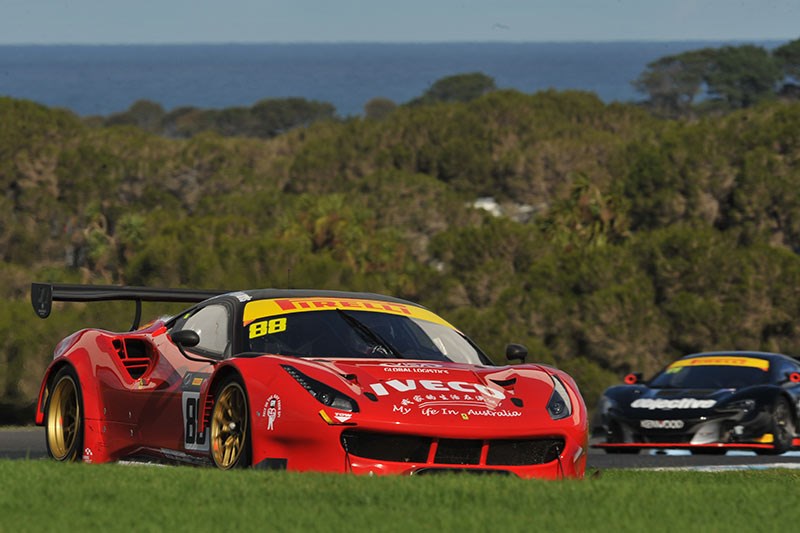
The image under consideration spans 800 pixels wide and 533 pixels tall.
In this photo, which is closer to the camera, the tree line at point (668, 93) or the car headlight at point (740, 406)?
the car headlight at point (740, 406)

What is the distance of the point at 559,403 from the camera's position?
323 inches

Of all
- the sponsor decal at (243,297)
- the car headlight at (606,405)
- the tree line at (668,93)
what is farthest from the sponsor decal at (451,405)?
the tree line at (668,93)

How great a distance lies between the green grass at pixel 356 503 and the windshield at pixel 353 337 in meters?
1.36

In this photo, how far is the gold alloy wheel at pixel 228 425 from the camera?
25.4 feet

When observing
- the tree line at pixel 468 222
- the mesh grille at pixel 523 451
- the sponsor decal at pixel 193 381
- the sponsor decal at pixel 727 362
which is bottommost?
the tree line at pixel 468 222

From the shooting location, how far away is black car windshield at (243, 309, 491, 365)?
848 cm

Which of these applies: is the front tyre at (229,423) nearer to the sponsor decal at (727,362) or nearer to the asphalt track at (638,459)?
the asphalt track at (638,459)

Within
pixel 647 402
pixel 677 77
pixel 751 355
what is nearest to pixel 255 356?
pixel 647 402

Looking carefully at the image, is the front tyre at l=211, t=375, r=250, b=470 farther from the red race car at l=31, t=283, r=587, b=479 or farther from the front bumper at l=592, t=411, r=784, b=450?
the front bumper at l=592, t=411, r=784, b=450

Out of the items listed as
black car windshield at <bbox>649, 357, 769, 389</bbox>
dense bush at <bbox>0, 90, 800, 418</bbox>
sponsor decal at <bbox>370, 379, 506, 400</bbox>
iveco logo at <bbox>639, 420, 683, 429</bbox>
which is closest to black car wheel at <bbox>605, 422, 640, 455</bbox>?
iveco logo at <bbox>639, 420, 683, 429</bbox>

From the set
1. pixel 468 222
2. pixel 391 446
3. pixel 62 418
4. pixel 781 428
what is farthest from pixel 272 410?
pixel 468 222

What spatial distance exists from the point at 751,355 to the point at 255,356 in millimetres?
10422

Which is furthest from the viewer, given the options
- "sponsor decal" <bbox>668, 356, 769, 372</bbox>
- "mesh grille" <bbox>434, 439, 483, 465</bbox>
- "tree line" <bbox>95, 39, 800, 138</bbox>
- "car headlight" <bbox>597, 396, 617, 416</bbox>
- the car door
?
"tree line" <bbox>95, 39, 800, 138</bbox>

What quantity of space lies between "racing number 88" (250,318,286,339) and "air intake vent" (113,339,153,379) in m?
0.88
